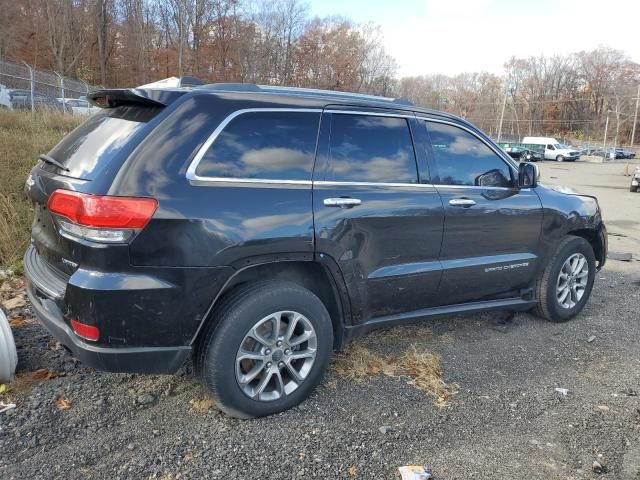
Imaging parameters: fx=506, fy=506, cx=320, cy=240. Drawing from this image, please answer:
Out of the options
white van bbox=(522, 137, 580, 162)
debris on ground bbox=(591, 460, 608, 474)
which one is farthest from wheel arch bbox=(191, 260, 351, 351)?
white van bbox=(522, 137, 580, 162)

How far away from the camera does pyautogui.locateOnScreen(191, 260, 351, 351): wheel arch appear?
2809mm

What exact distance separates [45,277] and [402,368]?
2.42 meters

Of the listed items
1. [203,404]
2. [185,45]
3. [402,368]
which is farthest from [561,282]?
[185,45]

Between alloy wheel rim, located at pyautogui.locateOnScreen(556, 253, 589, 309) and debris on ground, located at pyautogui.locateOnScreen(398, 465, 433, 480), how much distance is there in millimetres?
2620

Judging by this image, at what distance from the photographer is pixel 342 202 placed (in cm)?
310

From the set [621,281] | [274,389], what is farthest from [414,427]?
[621,281]

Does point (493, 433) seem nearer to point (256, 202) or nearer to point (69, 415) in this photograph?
point (256, 202)

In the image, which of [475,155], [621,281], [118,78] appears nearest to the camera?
[475,155]

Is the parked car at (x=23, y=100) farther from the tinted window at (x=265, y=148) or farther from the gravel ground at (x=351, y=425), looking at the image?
the tinted window at (x=265, y=148)

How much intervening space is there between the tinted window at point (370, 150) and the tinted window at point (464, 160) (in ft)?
0.95

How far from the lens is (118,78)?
159ft

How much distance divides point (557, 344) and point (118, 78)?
51707 millimetres

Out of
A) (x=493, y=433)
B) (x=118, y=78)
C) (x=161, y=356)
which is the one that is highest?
(x=118, y=78)

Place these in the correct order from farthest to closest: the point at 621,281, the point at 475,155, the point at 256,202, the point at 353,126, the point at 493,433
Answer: the point at 621,281
the point at 475,155
the point at 353,126
the point at 493,433
the point at 256,202
